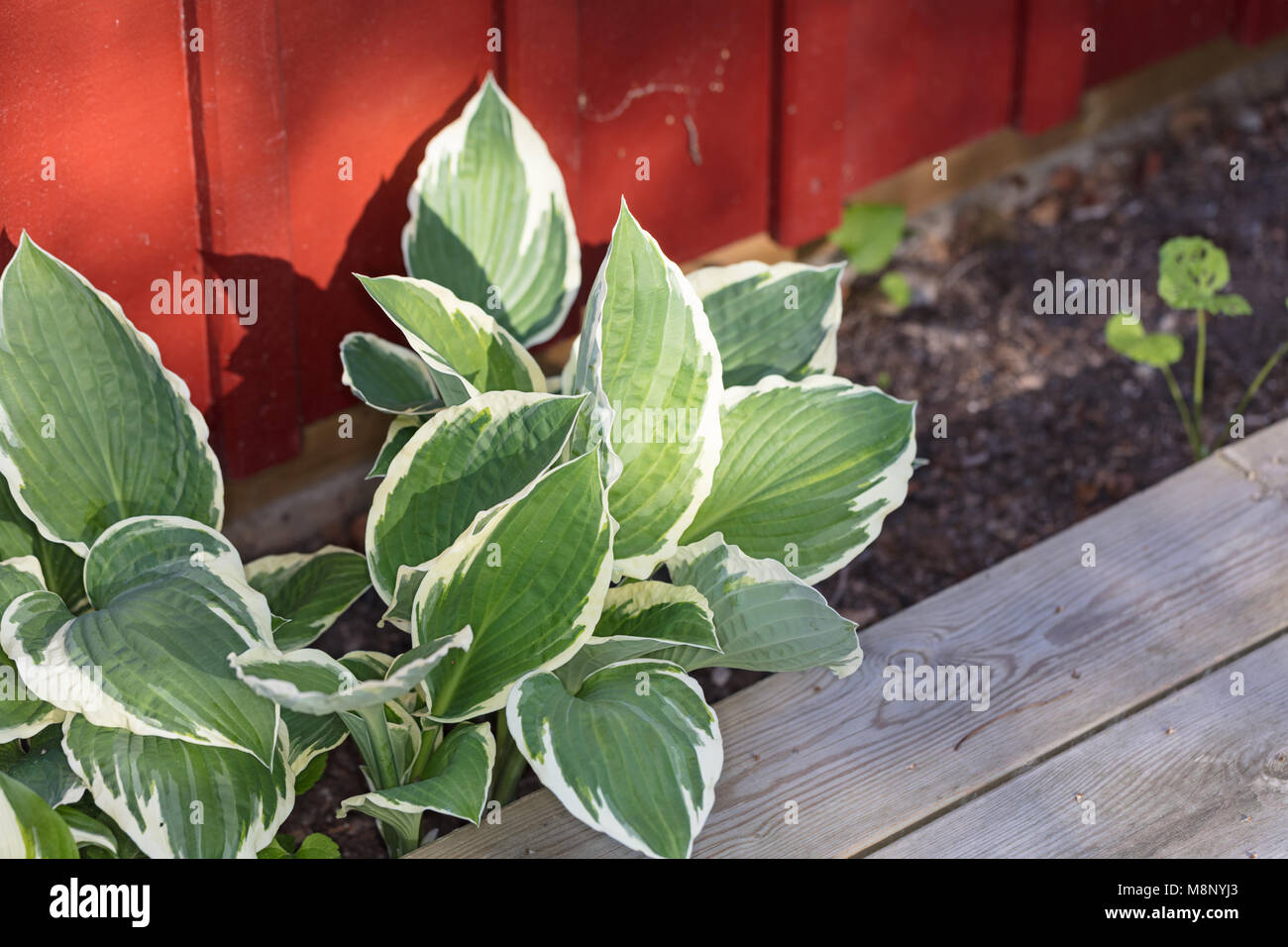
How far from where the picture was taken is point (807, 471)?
199 cm

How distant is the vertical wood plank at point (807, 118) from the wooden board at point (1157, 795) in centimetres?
128

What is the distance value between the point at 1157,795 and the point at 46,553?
1.39m

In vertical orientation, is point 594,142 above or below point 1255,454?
above

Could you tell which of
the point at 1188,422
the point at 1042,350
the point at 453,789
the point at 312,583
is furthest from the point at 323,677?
the point at 1042,350

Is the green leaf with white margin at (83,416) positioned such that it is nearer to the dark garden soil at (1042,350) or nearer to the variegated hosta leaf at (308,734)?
the variegated hosta leaf at (308,734)

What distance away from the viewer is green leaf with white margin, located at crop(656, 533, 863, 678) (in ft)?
5.88

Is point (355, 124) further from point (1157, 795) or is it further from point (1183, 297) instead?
point (1157, 795)

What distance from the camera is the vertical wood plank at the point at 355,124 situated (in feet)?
7.12

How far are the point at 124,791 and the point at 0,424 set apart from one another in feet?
1.56

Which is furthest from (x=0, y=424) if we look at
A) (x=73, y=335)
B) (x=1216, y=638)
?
(x=1216, y=638)

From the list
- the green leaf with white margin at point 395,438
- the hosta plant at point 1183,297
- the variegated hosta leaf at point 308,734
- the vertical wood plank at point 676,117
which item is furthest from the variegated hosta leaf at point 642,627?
the hosta plant at point 1183,297
